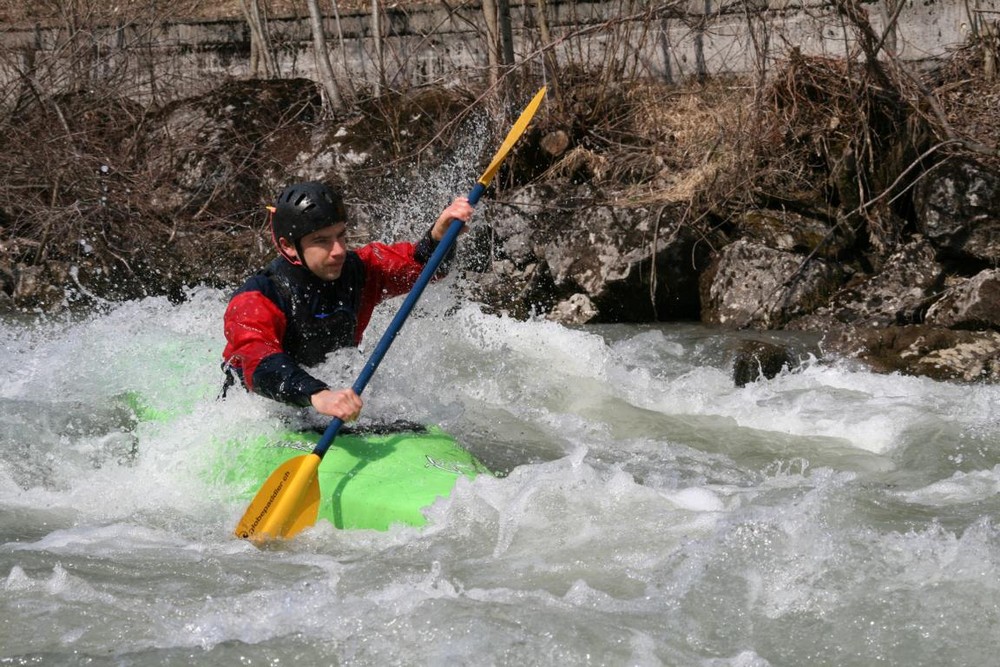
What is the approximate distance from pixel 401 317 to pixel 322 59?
6.23 meters

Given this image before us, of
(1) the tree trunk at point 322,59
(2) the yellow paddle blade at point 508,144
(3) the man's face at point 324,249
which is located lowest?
(3) the man's face at point 324,249

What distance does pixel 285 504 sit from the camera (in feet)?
11.8

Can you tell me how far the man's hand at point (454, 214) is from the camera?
4.11 metres

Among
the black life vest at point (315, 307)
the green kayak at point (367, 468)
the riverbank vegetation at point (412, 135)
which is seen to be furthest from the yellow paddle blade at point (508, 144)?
the riverbank vegetation at point (412, 135)

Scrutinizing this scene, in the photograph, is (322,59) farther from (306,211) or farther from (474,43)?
(306,211)

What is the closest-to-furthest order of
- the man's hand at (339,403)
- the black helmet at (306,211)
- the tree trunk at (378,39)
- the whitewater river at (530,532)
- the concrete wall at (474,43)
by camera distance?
the whitewater river at (530,532) < the man's hand at (339,403) < the black helmet at (306,211) < the concrete wall at (474,43) < the tree trunk at (378,39)

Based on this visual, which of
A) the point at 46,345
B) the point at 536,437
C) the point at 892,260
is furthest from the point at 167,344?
the point at 892,260

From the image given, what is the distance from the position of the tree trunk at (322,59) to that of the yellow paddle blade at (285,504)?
6.54m

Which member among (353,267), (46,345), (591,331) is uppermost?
(353,267)

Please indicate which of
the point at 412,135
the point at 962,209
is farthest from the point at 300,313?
the point at 412,135

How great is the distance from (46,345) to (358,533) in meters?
2.88

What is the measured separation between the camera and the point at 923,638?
2863 mm

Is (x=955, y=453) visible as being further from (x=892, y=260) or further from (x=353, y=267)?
(x=892, y=260)

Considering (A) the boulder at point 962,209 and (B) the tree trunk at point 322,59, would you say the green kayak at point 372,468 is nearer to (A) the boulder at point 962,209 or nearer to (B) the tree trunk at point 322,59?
(A) the boulder at point 962,209
